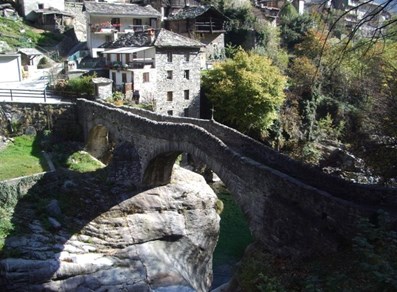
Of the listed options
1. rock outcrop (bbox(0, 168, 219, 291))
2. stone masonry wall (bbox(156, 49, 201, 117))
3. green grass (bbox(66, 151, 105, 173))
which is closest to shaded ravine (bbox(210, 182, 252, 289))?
rock outcrop (bbox(0, 168, 219, 291))

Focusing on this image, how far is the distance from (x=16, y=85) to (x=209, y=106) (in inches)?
631

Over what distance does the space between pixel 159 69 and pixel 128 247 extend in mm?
18119

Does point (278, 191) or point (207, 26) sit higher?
point (207, 26)

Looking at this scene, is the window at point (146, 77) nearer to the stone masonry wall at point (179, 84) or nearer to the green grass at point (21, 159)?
the stone masonry wall at point (179, 84)

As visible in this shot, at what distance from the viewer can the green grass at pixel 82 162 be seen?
23062 mm

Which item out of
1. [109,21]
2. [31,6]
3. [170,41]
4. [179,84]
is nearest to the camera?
Result: [170,41]

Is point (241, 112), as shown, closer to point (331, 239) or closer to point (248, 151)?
point (248, 151)

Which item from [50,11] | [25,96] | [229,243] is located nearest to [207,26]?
[50,11]

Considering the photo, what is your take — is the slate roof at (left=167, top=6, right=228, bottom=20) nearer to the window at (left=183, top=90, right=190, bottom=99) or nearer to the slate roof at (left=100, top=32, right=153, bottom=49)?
the slate roof at (left=100, top=32, right=153, bottom=49)

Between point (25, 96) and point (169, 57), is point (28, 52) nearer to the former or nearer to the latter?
point (25, 96)

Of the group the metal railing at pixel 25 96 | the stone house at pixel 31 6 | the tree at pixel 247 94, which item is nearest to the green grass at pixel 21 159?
the metal railing at pixel 25 96

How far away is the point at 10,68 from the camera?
3259cm

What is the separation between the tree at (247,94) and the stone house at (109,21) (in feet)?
43.9

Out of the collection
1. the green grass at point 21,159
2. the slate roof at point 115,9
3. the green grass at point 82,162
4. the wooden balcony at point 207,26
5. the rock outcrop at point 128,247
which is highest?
the slate roof at point 115,9
